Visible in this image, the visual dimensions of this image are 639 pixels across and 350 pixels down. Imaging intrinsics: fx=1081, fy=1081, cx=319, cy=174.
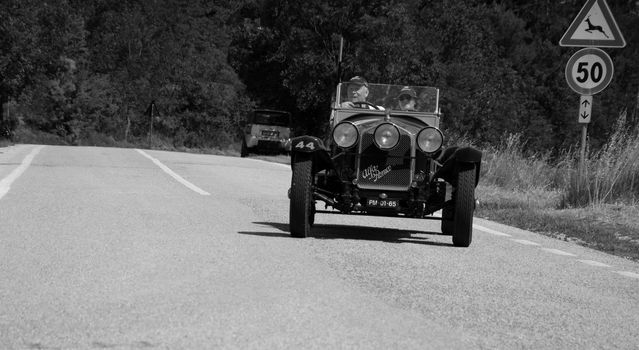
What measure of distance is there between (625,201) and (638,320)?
8771 mm

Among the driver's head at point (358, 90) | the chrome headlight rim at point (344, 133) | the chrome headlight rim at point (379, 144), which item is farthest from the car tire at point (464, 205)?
the driver's head at point (358, 90)

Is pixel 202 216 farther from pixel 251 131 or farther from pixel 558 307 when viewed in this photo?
pixel 251 131

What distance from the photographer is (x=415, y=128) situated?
10930 millimetres

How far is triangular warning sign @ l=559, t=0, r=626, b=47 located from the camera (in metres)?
14.1

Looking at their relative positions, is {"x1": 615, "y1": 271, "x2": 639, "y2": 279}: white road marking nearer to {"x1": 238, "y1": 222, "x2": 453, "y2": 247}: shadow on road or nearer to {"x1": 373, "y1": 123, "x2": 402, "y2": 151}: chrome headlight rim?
{"x1": 238, "y1": 222, "x2": 453, "y2": 247}: shadow on road

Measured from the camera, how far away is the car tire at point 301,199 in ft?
32.6

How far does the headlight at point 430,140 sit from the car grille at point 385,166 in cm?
20

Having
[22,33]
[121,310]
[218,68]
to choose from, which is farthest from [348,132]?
[218,68]

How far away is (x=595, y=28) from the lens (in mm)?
14234

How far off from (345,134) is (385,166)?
0.51 metres

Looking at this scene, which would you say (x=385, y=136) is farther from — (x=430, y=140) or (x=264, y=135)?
(x=264, y=135)

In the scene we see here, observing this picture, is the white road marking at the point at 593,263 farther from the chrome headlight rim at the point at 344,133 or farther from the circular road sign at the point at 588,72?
the circular road sign at the point at 588,72

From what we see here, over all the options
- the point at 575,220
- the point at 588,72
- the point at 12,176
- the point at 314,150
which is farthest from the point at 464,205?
the point at 12,176

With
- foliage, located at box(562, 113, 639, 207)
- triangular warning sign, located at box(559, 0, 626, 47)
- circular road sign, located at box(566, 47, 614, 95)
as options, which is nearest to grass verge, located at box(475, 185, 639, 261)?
foliage, located at box(562, 113, 639, 207)
